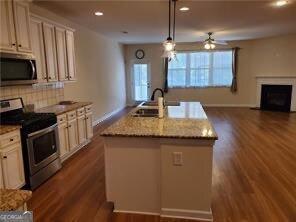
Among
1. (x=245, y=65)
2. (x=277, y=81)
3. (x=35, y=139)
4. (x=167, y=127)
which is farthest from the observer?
(x=245, y=65)

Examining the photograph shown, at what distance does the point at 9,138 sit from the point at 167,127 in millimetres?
1821

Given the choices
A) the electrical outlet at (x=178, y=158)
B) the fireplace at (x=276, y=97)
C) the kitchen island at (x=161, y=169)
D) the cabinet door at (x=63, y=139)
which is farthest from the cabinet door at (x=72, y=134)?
the fireplace at (x=276, y=97)

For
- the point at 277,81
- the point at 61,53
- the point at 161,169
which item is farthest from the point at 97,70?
the point at 277,81

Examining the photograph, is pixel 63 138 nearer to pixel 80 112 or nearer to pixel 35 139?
pixel 80 112

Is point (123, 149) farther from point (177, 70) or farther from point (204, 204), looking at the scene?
point (177, 70)

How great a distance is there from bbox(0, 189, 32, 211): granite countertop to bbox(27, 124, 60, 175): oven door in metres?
2.02

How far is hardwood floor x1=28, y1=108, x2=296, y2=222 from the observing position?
2.50 meters

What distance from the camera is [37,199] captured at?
2.85 m

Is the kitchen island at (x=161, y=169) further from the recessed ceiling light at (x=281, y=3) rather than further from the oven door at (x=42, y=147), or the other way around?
the recessed ceiling light at (x=281, y=3)

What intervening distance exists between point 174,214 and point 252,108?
299 inches

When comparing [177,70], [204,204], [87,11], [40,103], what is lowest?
[204,204]

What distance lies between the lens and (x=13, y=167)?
2.74 m

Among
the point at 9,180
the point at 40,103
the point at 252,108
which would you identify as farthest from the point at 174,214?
the point at 252,108

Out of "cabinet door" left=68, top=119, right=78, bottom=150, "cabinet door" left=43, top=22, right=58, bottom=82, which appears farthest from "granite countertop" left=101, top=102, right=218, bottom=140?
"cabinet door" left=43, top=22, right=58, bottom=82
